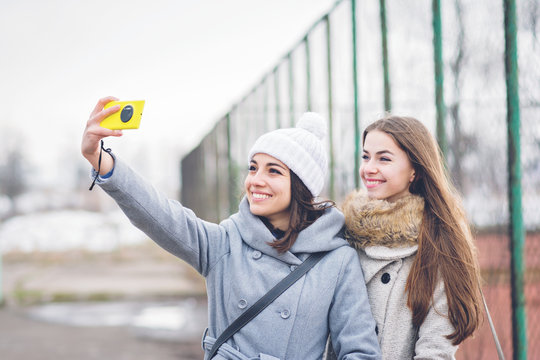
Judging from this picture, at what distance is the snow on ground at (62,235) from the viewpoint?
17453 mm

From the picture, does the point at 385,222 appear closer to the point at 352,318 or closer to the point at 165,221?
the point at 352,318

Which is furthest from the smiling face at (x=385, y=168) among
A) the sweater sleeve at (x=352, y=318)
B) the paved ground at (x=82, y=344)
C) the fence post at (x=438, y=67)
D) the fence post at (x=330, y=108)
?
the paved ground at (x=82, y=344)

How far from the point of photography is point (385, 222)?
2.00 m

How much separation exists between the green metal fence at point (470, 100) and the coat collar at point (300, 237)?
1.65ft


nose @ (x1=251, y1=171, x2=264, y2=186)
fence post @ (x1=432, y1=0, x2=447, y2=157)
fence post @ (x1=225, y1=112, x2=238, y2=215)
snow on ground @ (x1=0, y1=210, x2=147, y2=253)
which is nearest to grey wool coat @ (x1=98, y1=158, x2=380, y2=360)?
nose @ (x1=251, y1=171, x2=264, y2=186)

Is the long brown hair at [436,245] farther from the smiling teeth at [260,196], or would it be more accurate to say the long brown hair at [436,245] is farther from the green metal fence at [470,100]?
the smiling teeth at [260,196]

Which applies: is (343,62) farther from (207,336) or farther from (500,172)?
(207,336)

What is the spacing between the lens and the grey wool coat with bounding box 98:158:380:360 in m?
1.87

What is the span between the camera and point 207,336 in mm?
2051

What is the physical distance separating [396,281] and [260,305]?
47cm

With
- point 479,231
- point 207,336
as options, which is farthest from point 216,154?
point 207,336

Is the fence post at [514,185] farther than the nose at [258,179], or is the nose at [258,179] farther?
the fence post at [514,185]

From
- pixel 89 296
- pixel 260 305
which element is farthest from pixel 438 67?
pixel 89 296

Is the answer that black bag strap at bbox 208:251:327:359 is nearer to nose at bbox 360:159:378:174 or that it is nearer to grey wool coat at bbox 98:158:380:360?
grey wool coat at bbox 98:158:380:360
